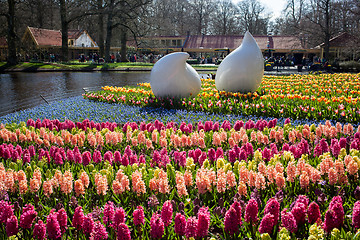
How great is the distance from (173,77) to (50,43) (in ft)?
152

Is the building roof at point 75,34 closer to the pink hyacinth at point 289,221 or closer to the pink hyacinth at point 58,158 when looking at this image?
the pink hyacinth at point 58,158

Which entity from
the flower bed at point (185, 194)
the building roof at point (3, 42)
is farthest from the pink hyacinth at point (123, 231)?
the building roof at point (3, 42)

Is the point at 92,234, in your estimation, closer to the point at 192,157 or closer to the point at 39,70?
the point at 192,157

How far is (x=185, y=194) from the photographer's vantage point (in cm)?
308

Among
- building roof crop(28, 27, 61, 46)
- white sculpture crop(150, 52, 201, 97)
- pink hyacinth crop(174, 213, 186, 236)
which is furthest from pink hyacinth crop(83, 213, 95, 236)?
building roof crop(28, 27, 61, 46)

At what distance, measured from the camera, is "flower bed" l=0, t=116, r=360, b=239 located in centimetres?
242

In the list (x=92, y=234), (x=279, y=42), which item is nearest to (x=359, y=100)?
(x=92, y=234)

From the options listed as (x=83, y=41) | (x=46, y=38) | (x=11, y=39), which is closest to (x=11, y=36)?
(x=11, y=39)

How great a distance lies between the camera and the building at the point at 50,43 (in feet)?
140

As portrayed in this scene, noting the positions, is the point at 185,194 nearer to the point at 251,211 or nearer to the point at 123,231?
the point at 251,211

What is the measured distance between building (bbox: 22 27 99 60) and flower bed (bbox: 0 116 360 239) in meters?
37.1

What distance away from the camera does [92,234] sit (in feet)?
7.76

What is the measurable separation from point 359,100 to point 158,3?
213 ft

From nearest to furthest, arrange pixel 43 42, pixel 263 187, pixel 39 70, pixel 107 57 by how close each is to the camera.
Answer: pixel 263 187 → pixel 39 70 → pixel 107 57 → pixel 43 42
